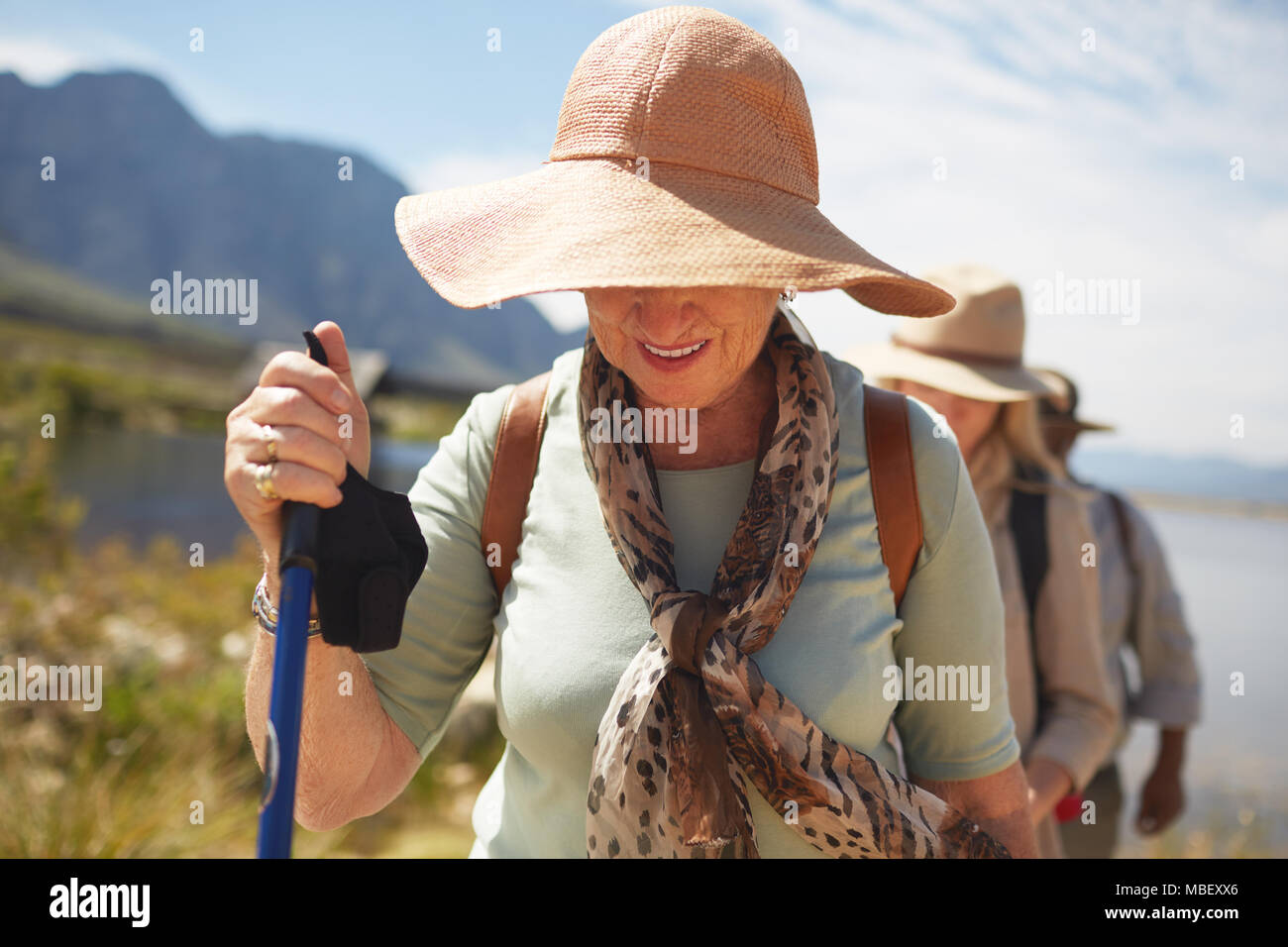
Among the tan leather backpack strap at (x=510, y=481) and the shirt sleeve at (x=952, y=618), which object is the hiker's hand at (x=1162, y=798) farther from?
the tan leather backpack strap at (x=510, y=481)

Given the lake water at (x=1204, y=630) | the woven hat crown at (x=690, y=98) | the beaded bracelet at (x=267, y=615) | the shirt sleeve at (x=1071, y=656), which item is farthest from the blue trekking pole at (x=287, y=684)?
the lake water at (x=1204, y=630)

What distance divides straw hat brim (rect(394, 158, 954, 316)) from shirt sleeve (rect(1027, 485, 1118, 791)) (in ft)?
6.08

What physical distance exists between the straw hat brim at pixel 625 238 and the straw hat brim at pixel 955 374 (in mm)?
1575

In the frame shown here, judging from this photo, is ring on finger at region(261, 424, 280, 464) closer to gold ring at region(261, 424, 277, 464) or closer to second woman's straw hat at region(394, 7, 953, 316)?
gold ring at region(261, 424, 277, 464)

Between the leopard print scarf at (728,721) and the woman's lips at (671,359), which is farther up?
the woman's lips at (671,359)

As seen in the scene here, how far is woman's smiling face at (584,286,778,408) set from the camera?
4.52 feet

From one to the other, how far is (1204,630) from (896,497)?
16.5 meters

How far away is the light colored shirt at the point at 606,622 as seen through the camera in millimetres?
A: 1457

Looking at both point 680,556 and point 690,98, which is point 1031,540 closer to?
point 680,556

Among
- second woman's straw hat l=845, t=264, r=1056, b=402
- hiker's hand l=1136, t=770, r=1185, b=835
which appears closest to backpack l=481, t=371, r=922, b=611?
second woman's straw hat l=845, t=264, r=1056, b=402

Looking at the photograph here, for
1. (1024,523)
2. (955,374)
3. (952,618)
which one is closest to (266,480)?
(952,618)

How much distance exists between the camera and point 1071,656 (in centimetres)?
296

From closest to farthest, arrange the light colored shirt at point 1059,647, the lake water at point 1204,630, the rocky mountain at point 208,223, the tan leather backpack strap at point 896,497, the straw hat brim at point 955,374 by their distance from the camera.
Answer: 1. the tan leather backpack strap at point 896,497
2. the light colored shirt at point 1059,647
3. the straw hat brim at point 955,374
4. the lake water at point 1204,630
5. the rocky mountain at point 208,223

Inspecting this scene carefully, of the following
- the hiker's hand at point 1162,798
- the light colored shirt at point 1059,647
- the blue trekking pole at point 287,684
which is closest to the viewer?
the blue trekking pole at point 287,684
